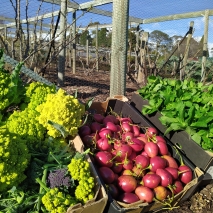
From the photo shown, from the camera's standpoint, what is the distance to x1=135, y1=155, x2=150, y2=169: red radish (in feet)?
6.68

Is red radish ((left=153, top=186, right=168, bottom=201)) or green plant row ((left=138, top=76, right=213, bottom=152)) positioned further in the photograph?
green plant row ((left=138, top=76, right=213, bottom=152))

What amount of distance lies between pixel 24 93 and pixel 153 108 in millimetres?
1313

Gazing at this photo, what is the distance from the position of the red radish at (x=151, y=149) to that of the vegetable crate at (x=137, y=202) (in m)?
0.24

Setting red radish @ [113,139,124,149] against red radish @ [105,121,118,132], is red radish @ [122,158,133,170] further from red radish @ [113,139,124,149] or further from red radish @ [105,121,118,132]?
red radish @ [105,121,118,132]

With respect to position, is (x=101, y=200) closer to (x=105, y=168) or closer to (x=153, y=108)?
(x=105, y=168)

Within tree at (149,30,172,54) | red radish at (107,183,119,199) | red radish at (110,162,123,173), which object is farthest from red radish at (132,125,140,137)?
tree at (149,30,172,54)

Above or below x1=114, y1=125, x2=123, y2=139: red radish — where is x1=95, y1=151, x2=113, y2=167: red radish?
below

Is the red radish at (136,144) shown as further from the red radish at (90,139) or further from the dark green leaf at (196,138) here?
the dark green leaf at (196,138)

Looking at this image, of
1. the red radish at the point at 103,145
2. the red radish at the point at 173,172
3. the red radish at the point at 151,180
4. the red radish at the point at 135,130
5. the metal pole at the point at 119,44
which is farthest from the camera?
the metal pole at the point at 119,44

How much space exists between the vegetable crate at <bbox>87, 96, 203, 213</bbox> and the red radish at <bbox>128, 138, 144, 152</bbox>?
0.32 meters

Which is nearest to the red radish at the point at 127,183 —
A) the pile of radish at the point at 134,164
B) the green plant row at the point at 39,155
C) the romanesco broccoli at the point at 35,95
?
the pile of radish at the point at 134,164

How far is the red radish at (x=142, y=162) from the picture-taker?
6.68ft

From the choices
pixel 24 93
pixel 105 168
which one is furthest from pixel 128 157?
pixel 24 93

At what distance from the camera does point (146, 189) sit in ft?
6.04
